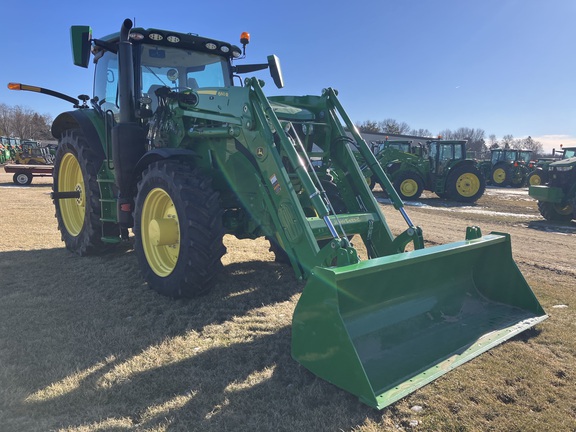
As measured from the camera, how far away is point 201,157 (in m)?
4.61

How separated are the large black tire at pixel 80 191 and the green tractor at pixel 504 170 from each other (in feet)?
77.3

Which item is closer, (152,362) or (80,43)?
(152,362)

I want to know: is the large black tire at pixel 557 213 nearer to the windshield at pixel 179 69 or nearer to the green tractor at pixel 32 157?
the windshield at pixel 179 69

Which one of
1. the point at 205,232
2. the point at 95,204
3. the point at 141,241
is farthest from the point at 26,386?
the point at 95,204

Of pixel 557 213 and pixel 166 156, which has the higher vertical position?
pixel 166 156

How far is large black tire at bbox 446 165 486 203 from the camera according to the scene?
16.2 meters

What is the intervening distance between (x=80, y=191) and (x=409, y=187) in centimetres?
1304

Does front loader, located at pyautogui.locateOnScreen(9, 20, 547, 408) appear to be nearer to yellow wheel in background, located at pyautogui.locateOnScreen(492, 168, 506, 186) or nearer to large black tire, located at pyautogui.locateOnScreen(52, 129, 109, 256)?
large black tire, located at pyautogui.locateOnScreen(52, 129, 109, 256)

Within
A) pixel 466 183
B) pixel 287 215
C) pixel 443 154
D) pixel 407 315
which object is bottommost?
pixel 407 315

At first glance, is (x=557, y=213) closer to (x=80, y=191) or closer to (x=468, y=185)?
(x=468, y=185)

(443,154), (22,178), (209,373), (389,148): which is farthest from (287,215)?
(22,178)

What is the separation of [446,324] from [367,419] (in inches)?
54.5

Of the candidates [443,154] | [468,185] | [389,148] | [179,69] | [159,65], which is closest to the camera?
[159,65]

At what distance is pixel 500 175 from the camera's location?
2584 centimetres
